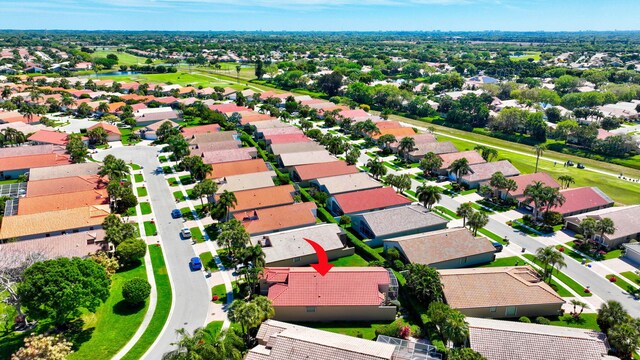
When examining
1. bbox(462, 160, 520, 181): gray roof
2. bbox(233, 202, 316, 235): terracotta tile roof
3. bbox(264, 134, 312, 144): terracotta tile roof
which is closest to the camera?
bbox(233, 202, 316, 235): terracotta tile roof

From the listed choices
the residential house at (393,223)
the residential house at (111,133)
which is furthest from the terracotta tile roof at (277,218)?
the residential house at (111,133)

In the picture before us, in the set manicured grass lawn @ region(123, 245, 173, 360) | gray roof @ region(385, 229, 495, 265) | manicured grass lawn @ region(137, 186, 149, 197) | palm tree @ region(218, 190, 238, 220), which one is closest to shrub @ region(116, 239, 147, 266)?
manicured grass lawn @ region(123, 245, 173, 360)

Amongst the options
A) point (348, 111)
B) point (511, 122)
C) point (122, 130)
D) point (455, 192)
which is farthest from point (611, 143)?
point (122, 130)

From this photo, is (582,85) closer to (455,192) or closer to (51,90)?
(455,192)

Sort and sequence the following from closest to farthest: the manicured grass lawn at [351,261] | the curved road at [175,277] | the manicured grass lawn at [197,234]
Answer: the curved road at [175,277], the manicured grass lawn at [351,261], the manicured grass lawn at [197,234]

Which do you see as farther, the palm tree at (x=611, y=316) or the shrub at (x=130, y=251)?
the shrub at (x=130, y=251)

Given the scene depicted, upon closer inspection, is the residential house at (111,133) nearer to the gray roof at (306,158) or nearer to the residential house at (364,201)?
the gray roof at (306,158)

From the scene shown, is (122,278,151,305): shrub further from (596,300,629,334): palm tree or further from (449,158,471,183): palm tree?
(449,158,471,183): palm tree
